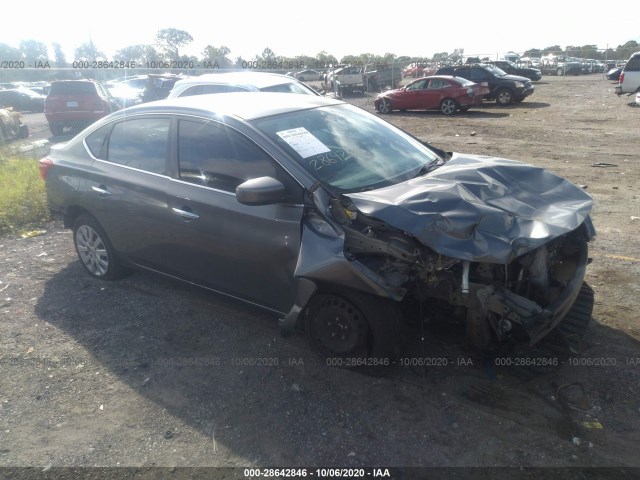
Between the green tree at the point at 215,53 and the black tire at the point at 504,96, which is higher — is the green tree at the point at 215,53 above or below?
above

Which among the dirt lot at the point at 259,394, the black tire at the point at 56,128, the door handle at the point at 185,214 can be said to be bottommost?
the dirt lot at the point at 259,394

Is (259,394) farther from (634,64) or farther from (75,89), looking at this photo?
(634,64)

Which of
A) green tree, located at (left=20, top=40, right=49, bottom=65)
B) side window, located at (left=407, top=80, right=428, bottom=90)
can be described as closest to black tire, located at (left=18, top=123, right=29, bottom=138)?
side window, located at (left=407, top=80, right=428, bottom=90)

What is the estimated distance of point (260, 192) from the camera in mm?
3371

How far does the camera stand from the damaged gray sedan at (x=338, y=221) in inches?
125

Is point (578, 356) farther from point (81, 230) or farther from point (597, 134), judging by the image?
point (597, 134)

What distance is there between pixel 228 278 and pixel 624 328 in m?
3.07

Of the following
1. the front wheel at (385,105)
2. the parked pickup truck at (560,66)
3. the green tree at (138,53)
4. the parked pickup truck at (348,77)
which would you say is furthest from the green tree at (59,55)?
the parked pickup truck at (560,66)

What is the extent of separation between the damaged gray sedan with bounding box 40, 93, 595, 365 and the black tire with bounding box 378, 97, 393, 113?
1550 cm

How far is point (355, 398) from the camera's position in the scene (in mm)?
3400

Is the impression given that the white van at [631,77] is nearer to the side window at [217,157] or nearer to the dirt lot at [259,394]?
the dirt lot at [259,394]

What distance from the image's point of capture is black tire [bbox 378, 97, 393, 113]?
19.6m

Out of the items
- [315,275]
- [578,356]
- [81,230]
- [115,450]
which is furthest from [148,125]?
[578,356]

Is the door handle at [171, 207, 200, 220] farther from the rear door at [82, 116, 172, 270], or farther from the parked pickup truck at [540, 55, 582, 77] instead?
the parked pickup truck at [540, 55, 582, 77]
